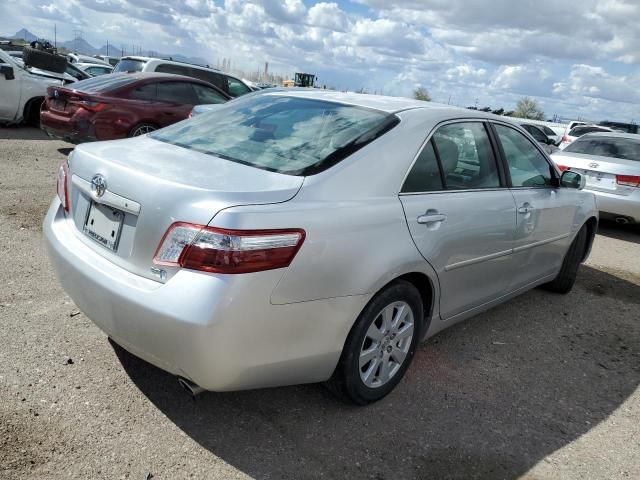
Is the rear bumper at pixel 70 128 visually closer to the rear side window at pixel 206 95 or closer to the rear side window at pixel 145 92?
the rear side window at pixel 145 92

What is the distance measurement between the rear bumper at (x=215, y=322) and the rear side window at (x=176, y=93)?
23.5ft

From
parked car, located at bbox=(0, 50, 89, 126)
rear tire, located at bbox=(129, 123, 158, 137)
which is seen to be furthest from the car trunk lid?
parked car, located at bbox=(0, 50, 89, 126)

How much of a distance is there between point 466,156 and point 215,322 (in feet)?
7.00

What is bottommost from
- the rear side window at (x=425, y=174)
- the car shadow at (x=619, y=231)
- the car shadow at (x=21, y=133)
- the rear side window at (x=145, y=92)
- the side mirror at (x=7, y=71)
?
the car shadow at (x=21, y=133)

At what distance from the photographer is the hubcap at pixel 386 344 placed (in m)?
2.96

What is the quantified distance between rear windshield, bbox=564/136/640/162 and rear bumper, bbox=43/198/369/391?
7.73m

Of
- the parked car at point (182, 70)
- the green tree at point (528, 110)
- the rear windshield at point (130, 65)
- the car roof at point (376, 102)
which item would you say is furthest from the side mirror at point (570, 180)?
the green tree at point (528, 110)

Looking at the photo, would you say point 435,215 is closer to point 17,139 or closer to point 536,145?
point 536,145

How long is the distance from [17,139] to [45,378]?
8883 millimetres

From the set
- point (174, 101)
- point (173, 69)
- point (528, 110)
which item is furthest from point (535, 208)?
point (528, 110)

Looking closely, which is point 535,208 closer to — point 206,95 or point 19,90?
point 206,95

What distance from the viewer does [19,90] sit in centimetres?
1120

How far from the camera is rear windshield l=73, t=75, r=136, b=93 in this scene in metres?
8.73

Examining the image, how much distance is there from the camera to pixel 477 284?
144 inches
